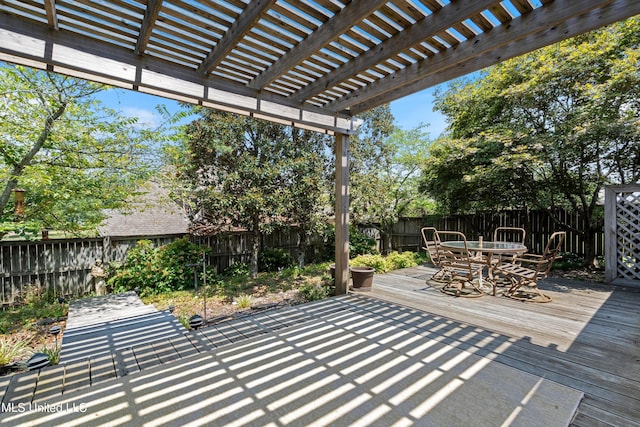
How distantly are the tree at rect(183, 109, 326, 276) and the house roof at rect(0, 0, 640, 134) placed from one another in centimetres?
269

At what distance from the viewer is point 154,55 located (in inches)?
109

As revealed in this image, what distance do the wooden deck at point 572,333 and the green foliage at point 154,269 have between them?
3.89m

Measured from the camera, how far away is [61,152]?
15.9 ft

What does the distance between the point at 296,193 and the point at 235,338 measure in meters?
3.80

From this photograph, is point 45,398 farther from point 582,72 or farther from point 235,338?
point 582,72

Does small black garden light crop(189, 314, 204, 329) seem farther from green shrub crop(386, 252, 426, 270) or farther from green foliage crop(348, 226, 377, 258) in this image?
green foliage crop(348, 226, 377, 258)

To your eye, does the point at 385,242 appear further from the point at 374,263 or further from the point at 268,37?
the point at 268,37

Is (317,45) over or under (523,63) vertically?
under

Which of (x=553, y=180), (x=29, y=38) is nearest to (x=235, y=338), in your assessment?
(x=29, y=38)

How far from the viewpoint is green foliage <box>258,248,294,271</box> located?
745 cm

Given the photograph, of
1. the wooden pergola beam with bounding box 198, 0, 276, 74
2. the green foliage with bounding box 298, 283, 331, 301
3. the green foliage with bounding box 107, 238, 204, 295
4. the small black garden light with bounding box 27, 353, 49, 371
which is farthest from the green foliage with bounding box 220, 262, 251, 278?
the wooden pergola beam with bounding box 198, 0, 276, 74

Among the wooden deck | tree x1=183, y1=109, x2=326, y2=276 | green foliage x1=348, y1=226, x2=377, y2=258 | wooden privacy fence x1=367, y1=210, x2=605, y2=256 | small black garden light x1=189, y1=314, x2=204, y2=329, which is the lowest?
the wooden deck

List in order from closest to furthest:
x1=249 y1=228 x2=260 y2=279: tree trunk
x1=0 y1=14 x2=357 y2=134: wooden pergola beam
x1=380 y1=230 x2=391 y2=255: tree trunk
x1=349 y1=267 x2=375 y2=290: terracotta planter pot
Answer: x1=0 y1=14 x2=357 y2=134: wooden pergola beam < x1=349 y1=267 x2=375 y2=290: terracotta planter pot < x1=249 y1=228 x2=260 y2=279: tree trunk < x1=380 y1=230 x2=391 y2=255: tree trunk

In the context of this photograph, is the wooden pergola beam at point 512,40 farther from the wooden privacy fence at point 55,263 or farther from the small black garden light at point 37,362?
the wooden privacy fence at point 55,263
